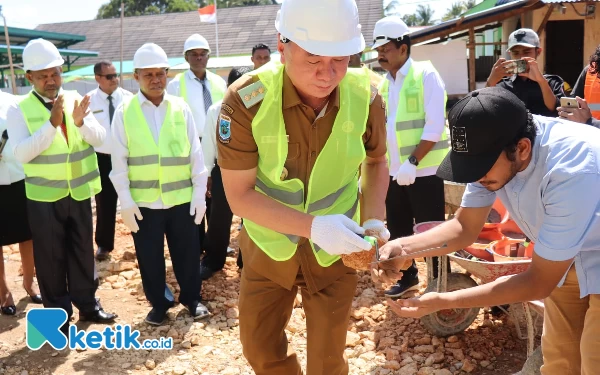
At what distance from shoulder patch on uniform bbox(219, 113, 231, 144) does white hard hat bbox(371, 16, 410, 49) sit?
259 centimetres

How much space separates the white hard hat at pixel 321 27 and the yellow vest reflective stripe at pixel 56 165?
2.76 meters

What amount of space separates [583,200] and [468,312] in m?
2.21

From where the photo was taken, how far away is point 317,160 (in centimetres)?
259

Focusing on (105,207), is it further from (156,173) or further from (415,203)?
(415,203)

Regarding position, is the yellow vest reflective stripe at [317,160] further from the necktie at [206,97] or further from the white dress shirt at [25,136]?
the necktie at [206,97]

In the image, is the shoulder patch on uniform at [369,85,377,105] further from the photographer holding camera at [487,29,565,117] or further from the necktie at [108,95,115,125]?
the necktie at [108,95,115,125]

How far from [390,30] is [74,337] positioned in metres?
3.60

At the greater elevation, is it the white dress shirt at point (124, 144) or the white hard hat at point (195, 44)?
the white hard hat at point (195, 44)

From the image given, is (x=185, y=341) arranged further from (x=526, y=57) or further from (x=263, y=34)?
(x=263, y=34)

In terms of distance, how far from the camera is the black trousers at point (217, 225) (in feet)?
18.7

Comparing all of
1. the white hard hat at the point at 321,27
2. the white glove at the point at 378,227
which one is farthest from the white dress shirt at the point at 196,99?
the white hard hat at the point at 321,27

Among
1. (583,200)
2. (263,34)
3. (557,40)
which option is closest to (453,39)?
(557,40)

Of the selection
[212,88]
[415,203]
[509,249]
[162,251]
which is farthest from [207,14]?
[509,249]

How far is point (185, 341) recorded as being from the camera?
449cm
